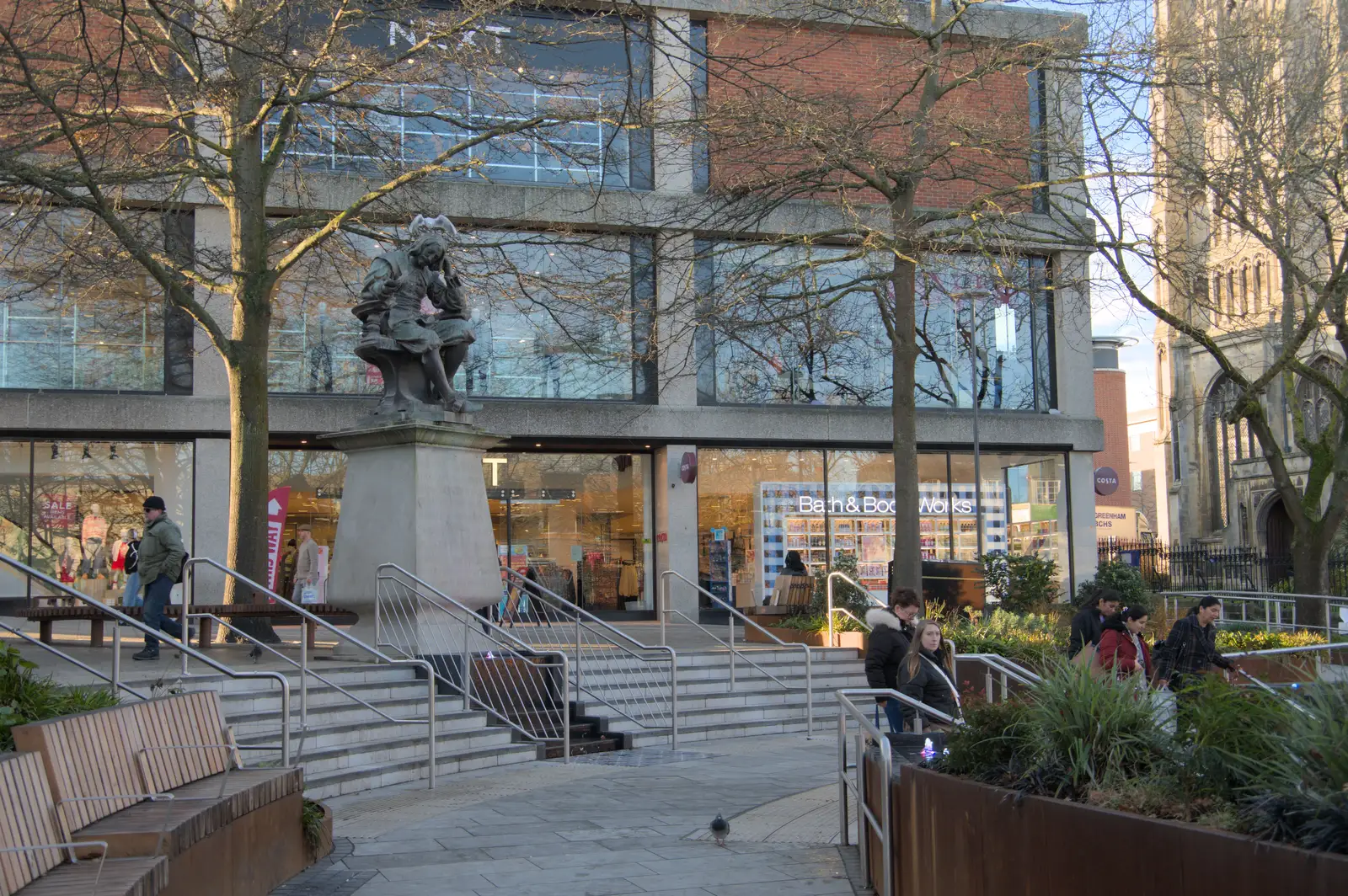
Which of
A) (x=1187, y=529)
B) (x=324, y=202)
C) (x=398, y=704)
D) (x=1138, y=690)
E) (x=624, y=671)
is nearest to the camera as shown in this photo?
(x=1138, y=690)

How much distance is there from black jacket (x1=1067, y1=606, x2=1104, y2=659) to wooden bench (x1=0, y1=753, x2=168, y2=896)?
8.75 meters

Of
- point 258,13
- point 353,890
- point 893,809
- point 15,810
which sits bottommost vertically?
point 353,890

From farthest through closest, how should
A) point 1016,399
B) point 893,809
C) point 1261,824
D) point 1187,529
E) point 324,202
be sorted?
point 1187,529, point 1016,399, point 324,202, point 893,809, point 1261,824

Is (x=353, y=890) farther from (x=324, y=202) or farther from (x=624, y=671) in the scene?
(x=324, y=202)

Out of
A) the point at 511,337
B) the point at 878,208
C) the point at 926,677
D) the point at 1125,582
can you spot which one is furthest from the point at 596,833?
the point at 511,337

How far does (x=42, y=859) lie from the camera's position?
554 cm

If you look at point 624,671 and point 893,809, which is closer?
point 893,809

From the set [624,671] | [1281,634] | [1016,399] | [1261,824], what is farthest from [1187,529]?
[1261,824]

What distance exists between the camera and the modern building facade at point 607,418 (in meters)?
23.5

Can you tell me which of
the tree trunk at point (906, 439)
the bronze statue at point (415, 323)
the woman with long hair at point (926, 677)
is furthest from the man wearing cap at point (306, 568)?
the woman with long hair at point (926, 677)

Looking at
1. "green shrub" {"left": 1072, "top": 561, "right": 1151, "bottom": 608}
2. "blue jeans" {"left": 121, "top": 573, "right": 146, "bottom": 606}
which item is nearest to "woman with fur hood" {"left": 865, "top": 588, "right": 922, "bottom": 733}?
"blue jeans" {"left": 121, "top": 573, "right": 146, "bottom": 606}

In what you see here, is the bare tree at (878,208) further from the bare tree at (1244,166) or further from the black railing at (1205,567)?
the black railing at (1205,567)

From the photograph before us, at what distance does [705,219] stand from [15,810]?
14.8 m

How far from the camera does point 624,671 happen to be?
50.8ft
